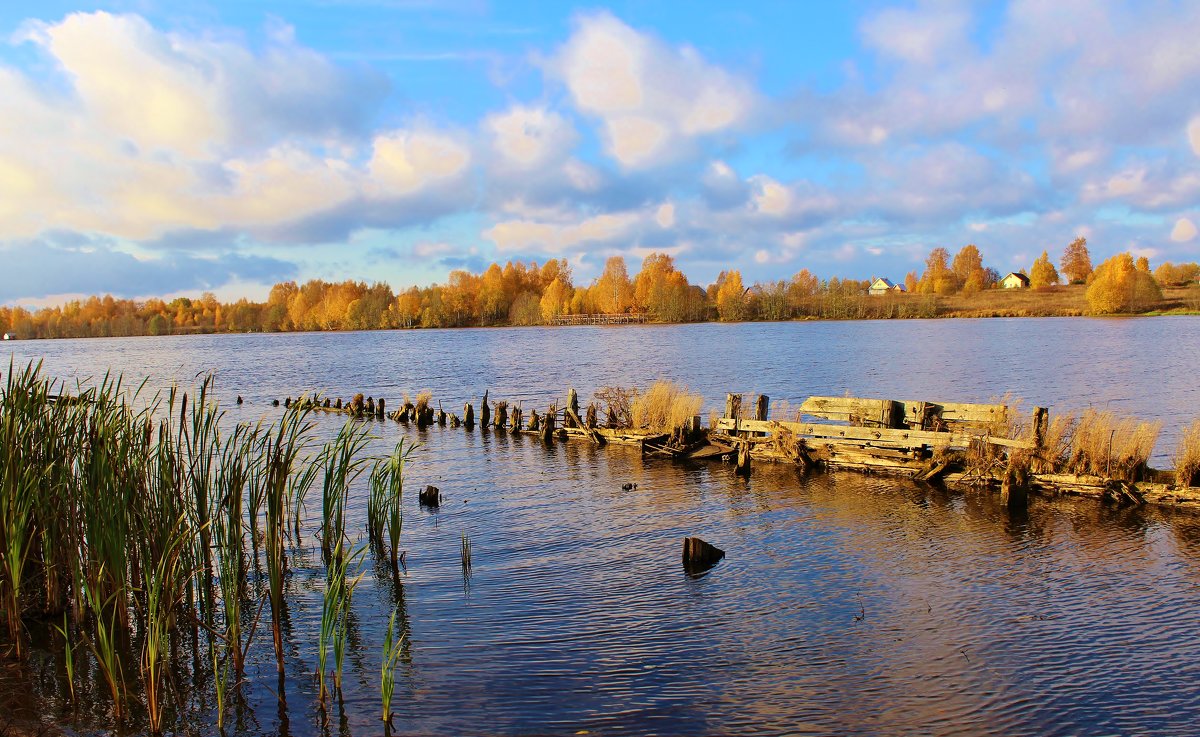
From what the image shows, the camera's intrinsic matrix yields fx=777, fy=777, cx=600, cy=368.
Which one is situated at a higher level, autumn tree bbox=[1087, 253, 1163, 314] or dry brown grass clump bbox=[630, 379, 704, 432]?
autumn tree bbox=[1087, 253, 1163, 314]

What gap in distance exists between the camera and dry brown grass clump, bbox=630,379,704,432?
81.1ft

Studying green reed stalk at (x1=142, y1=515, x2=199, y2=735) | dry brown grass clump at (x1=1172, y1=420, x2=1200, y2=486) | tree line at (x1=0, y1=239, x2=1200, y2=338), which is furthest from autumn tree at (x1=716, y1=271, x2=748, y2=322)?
green reed stalk at (x1=142, y1=515, x2=199, y2=735)

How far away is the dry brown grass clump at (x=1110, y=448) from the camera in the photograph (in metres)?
16.1

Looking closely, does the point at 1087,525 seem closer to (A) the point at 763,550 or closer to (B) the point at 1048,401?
(A) the point at 763,550

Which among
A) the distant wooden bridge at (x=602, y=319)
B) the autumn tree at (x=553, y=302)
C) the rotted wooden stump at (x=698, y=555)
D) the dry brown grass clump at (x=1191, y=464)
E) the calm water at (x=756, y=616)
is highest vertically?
the autumn tree at (x=553, y=302)

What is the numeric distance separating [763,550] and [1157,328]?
96.2 metres

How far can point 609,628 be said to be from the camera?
33.6 feet

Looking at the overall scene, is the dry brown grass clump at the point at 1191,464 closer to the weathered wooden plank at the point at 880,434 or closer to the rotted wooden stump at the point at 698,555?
the weathered wooden plank at the point at 880,434

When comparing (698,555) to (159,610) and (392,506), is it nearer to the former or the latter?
(392,506)

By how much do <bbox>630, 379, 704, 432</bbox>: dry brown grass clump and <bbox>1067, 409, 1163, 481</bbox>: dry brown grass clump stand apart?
34.8 feet

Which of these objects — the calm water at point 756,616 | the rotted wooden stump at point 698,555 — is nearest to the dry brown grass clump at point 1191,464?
the calm water at point 756,616

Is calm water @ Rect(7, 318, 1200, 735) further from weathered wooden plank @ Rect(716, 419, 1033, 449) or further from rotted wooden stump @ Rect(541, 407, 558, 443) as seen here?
rotted wooden stump @ Rect(541, 407, 558, 443)

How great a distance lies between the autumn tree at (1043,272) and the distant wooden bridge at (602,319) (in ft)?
280

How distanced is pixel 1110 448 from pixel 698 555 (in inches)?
387
